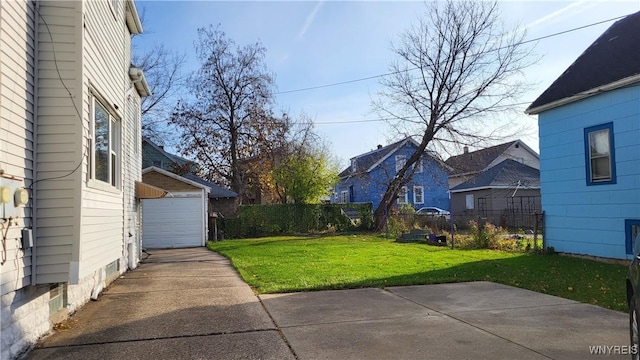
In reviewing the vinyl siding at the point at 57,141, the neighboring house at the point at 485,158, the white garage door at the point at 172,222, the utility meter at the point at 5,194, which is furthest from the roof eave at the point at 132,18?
the neighboring house at the point at 485,158

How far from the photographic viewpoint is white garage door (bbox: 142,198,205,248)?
2058 cm

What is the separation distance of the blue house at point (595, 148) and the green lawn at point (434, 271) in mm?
867

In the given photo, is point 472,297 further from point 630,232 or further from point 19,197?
point 19,197

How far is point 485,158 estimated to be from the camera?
38312 mm

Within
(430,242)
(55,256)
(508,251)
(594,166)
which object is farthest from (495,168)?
(55,256)

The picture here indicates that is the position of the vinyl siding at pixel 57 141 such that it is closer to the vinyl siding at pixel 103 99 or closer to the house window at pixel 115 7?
the vinyl siding at pixel 103 99

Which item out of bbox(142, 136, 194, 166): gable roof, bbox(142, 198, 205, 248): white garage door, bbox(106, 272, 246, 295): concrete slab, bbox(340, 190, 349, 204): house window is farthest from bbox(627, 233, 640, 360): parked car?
bbox(340, 190, 349, 204): house window

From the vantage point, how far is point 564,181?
519 inches

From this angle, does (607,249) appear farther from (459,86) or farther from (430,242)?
(459,86)

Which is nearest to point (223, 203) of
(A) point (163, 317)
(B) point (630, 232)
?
(B) point (630, 232)

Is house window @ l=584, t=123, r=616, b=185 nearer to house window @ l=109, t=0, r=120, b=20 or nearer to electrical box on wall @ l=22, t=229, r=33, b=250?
house window @ l=109, t=0, r=120, b=20

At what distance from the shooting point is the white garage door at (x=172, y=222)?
2058 centimetres

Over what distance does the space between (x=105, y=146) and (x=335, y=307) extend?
4446 millimetres

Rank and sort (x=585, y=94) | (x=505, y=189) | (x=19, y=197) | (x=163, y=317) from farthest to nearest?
(x=505, y=189)
(x=585, y=94)
(x=163, y=317)
(x=19, y=197)
